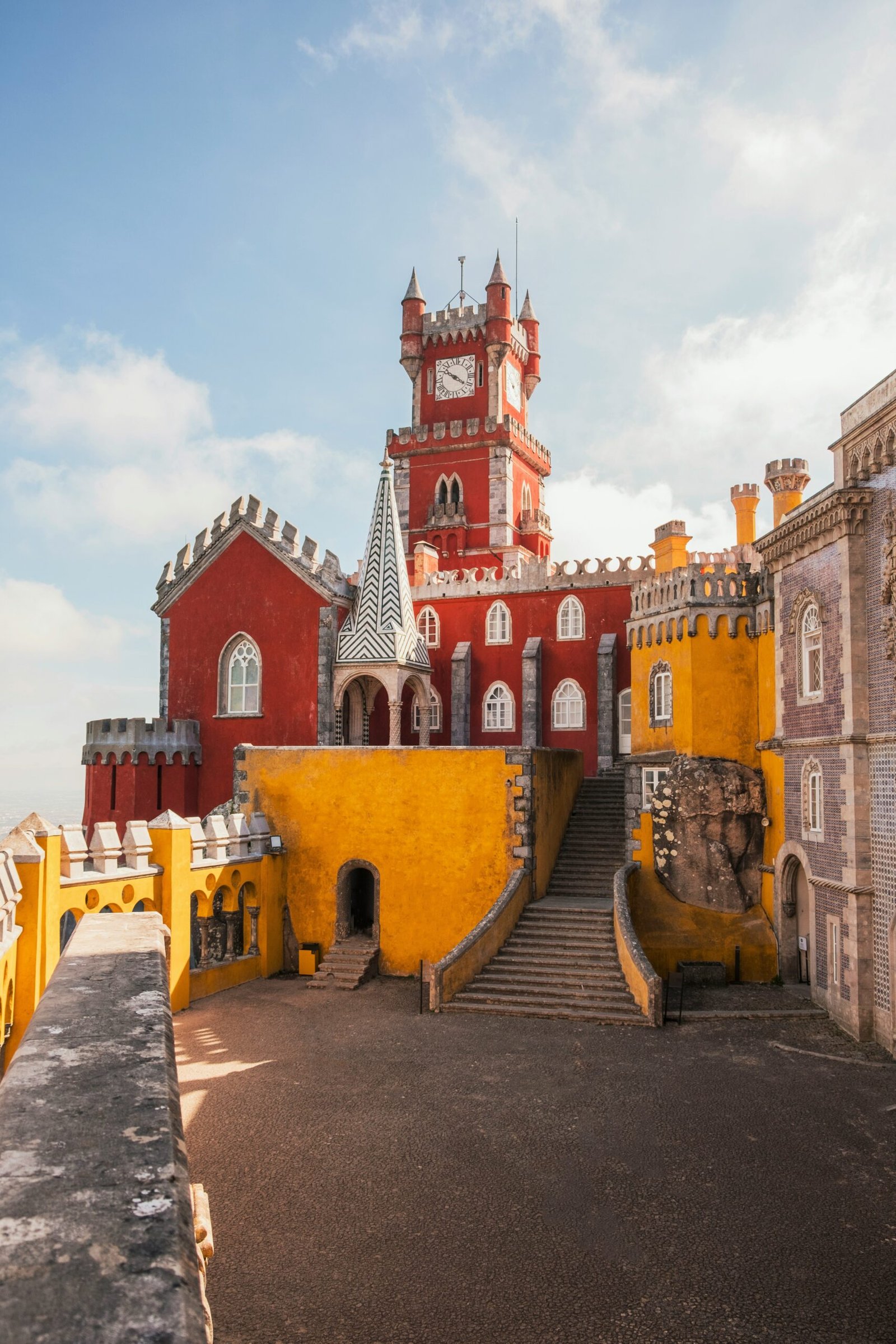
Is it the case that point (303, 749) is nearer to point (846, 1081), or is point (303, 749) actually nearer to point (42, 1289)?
point (846, 1081)

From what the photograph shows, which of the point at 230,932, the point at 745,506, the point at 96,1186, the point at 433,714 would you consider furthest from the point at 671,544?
the point at 96,1186

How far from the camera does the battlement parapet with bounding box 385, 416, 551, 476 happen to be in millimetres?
41094

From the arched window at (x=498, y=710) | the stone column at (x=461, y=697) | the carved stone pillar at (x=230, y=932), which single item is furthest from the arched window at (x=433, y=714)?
the carved stone pillar at (x=230, y=932)

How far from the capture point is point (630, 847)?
21.9 metres

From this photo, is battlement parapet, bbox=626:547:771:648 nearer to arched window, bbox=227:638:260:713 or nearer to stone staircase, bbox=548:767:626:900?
stone staircase, bbox=548:767:626:900

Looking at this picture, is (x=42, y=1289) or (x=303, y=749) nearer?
(x=42, y=1289)

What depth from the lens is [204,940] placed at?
59.9ft

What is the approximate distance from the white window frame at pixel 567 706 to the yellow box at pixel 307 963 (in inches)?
473

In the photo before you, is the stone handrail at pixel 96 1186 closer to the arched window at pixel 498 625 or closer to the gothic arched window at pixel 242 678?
the gothic arched window at pixel 242 678

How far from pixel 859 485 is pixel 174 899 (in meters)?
13.8

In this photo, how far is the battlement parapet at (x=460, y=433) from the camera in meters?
41.1

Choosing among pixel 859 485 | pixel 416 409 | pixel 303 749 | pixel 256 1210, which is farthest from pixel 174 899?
pixel 416 409

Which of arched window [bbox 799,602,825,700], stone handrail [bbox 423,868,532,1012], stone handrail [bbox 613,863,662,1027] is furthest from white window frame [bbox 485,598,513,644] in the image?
arched window [bbox 799,602,825,700]

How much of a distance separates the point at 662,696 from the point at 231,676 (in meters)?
12.5
